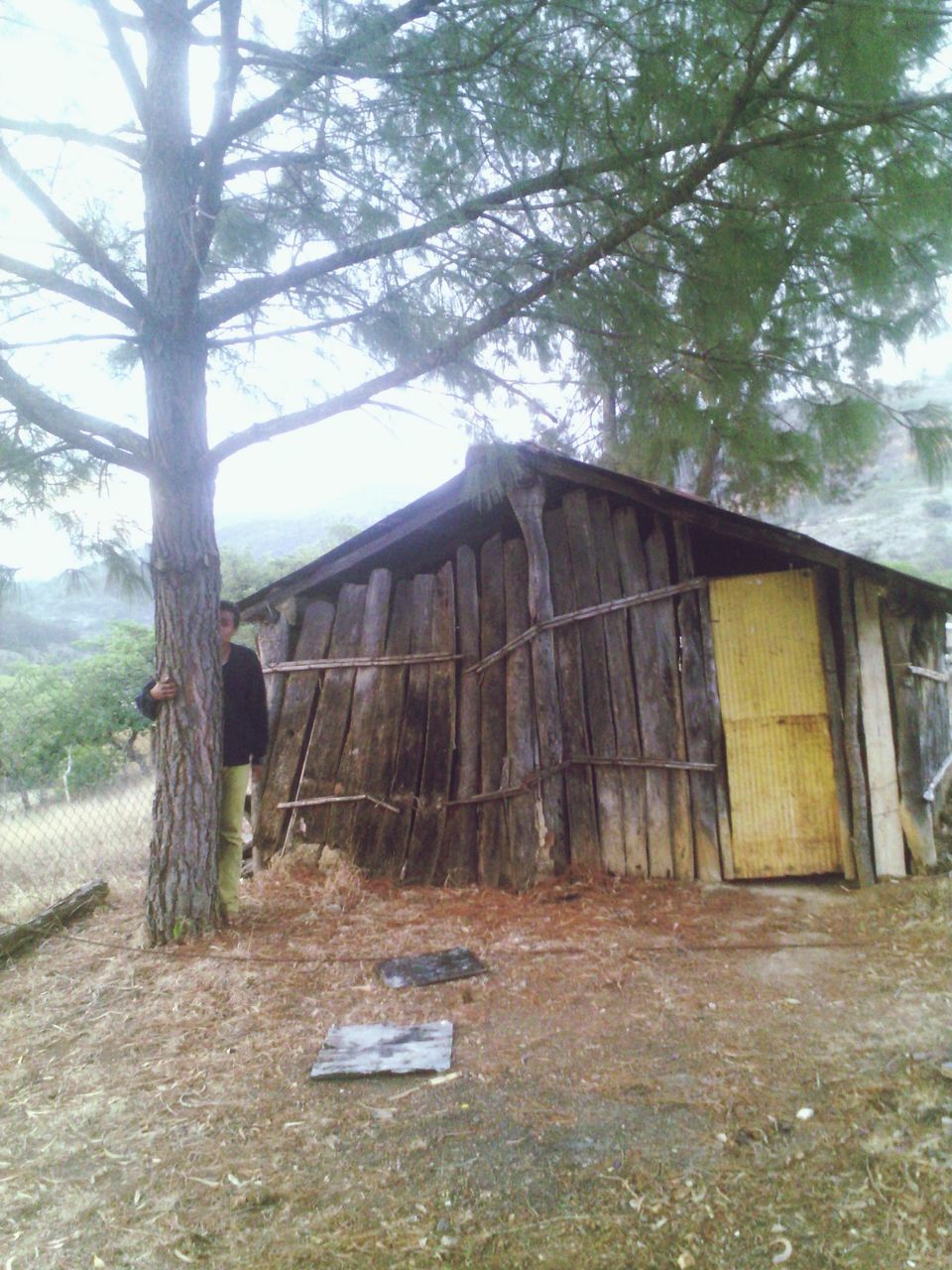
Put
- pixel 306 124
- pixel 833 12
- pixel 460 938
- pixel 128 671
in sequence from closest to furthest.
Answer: pixel 833 12, pixel 306 124, pixel 460 938, pixel 128 671

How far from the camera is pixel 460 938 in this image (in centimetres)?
485

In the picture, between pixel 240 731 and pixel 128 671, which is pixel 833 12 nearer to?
pixel 240 731

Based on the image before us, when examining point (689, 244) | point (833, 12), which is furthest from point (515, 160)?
point (833, 12)

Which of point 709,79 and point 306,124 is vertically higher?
point 306,124

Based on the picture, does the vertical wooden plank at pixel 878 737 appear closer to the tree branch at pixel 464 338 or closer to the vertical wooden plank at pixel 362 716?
the tree branch at pixel 464 338

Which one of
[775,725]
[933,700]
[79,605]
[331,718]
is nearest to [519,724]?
[331,718]

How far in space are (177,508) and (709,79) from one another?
136 inches

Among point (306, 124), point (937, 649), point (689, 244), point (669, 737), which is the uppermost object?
point (306, 124)

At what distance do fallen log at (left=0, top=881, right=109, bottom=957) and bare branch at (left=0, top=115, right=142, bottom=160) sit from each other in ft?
14.2

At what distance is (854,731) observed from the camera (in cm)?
571

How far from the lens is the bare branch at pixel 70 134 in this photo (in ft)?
13.4

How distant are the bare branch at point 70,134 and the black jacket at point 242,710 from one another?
289 cm

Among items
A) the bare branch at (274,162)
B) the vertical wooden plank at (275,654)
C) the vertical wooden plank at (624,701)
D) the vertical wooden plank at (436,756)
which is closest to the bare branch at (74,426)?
the bare branch at (274,162)

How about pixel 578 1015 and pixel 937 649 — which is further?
pixel 937 649
